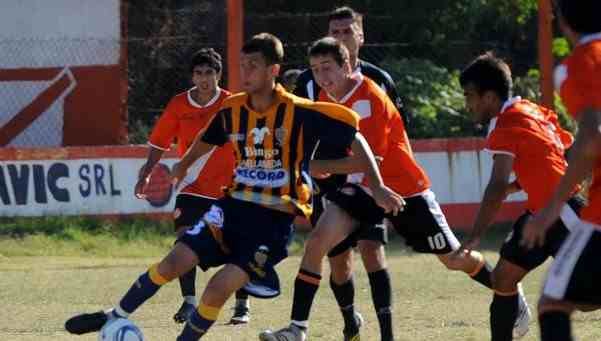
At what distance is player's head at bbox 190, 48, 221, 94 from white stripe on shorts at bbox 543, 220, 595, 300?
4606 mm

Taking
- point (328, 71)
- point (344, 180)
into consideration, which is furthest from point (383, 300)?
point (328, 71)

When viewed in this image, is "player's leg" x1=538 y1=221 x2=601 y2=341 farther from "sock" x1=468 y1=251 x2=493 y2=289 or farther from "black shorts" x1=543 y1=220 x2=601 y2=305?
"sock" x1=468 y1=251 x2=493 y2=289

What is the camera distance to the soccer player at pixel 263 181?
7203mm

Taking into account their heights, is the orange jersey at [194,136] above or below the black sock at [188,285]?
above

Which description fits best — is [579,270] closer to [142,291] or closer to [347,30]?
[142,291]

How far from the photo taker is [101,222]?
47.4 feet

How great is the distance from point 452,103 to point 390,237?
7.14 ft

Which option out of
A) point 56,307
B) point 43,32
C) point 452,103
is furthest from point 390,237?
point 56,307

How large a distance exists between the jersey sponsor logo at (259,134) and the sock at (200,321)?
35.5 inches

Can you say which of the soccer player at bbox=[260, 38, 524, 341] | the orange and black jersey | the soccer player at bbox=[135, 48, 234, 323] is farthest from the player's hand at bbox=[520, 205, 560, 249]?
the soccer player at bbox=[135, 48, 234, 323]

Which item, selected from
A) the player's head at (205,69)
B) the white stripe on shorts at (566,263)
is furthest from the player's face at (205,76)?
the white stripe on shorts at (566,263)

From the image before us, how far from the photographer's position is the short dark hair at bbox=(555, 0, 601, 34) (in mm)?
5418

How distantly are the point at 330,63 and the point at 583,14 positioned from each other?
2711mm

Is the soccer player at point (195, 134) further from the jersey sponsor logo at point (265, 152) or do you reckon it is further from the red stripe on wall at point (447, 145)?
the red stripe on wall at point (447, 145)
